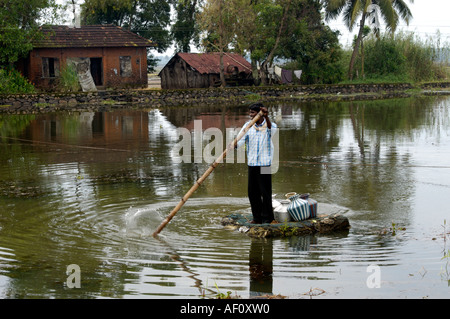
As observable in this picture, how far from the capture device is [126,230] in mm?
7980

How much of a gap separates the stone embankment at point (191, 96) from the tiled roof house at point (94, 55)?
5.23 meters

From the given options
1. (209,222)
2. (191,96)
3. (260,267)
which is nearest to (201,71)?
(191,96)

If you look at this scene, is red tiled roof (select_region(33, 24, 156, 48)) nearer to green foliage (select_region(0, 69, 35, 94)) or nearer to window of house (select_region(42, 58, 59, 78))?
window of house (select_region(42, 58, 59, 78))

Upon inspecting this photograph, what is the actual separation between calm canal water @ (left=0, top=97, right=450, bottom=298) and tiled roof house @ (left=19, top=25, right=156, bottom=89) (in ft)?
75.0

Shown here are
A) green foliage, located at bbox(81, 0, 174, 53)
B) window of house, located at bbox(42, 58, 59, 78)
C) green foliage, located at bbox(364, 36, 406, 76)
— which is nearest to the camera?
window of house, located at bbox(42, 58, 59, 78)

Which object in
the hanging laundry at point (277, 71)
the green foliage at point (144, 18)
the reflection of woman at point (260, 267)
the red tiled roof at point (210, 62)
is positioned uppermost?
the green foliage at point (144, 18)

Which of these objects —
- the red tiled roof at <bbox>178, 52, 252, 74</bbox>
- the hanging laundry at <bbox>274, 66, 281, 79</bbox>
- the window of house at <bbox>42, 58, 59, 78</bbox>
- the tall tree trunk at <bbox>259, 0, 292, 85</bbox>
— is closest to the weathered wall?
the window of house at <bbox>42, 58, 59, 78</bbox>

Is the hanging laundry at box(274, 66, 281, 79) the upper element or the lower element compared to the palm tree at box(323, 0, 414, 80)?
lower

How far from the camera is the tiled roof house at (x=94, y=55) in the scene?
39.8m

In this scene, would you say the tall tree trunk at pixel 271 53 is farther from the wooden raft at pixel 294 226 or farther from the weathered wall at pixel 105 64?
the wooden raft at pixel 294 226

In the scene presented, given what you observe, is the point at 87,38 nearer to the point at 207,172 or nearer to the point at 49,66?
the point at 49,66

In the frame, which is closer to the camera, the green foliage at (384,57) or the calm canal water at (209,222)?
the calm canal water at (209,222)

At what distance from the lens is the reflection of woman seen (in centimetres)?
574

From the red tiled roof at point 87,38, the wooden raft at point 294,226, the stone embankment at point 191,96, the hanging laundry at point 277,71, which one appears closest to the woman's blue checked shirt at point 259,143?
the wooden raft at point 294,226
